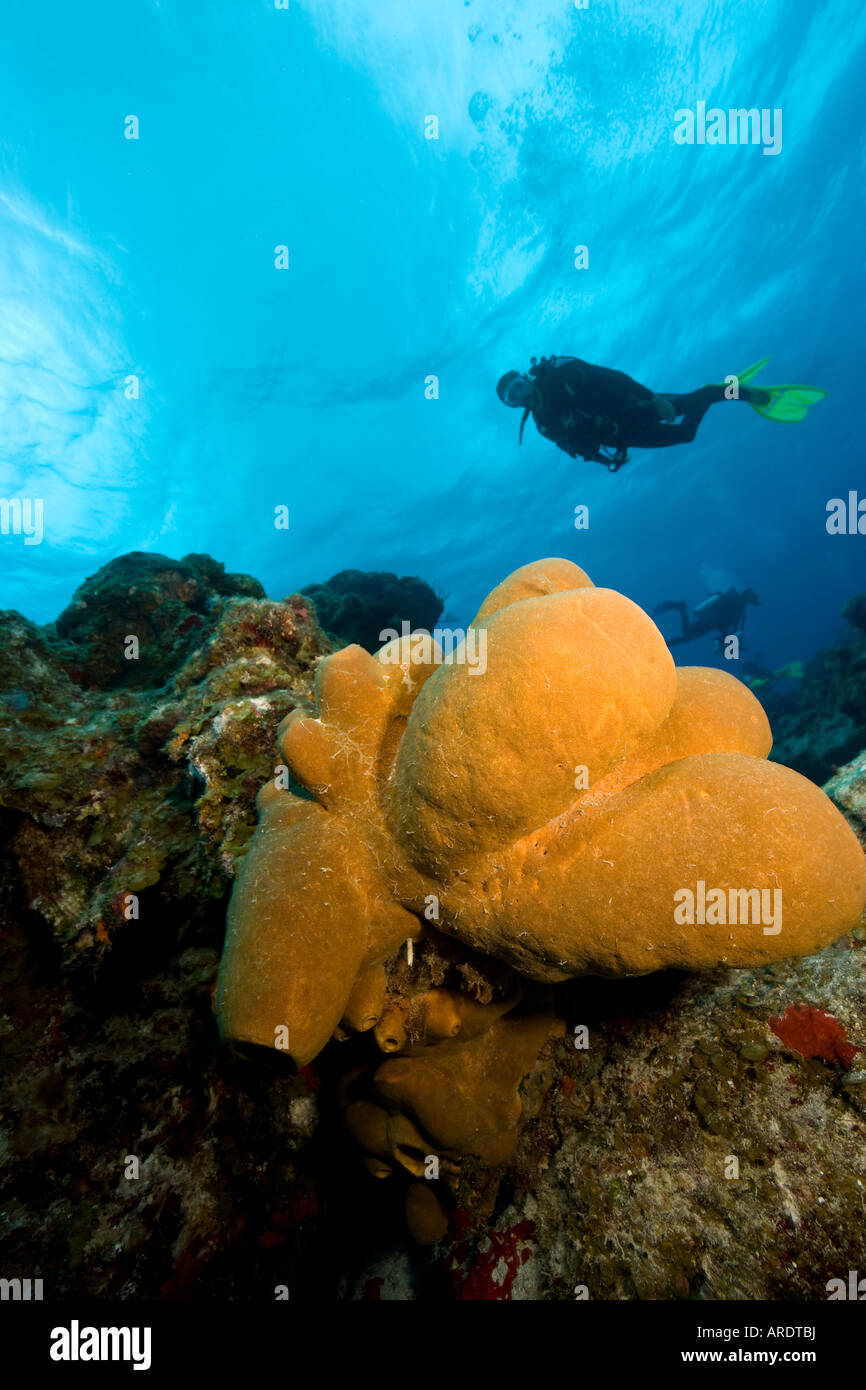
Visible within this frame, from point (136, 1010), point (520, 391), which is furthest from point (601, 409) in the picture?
point (136, 1010)

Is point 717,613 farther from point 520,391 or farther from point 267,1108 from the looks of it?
point 267,1108

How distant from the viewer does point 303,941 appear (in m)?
1.99

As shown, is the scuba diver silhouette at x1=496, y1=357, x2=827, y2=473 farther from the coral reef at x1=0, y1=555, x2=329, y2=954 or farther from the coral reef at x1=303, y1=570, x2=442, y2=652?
the coral reef at x1=0, y1=555, x2=329, y2=954

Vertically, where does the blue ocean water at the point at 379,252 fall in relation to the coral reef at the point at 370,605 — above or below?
above

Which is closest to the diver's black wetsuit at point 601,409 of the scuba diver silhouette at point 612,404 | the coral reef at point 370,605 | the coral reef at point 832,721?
the scuba diver silhouette at point 612,404

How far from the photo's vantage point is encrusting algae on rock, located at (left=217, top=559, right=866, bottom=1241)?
5.66 feet

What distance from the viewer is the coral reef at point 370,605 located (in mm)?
13727

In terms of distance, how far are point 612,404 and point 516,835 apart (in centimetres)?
1390

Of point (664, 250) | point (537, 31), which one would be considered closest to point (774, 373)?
point (664, 250)

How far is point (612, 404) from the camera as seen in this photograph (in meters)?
12.7

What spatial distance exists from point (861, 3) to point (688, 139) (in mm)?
7437

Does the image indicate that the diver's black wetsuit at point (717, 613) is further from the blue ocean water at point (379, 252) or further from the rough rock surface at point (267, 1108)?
the rough rock surface at point (267, 1108)
